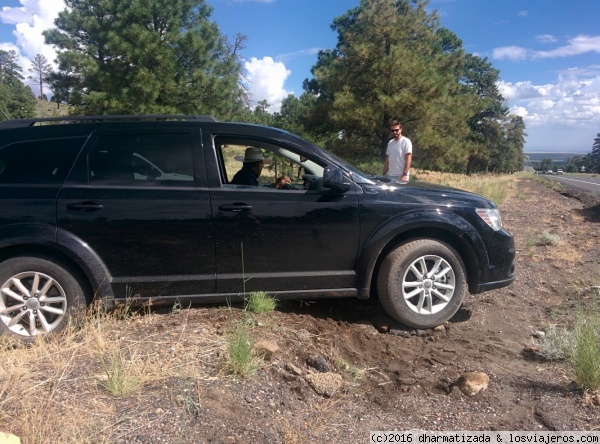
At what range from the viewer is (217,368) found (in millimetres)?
3143

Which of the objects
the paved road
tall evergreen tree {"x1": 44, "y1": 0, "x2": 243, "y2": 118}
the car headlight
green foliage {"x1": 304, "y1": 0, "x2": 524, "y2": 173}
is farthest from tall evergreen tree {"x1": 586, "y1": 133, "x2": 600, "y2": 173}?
the car headlight

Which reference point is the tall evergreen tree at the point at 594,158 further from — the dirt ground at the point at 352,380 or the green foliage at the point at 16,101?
the dirt ground at the point at 352,380

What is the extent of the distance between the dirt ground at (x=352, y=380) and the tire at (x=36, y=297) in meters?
0.49

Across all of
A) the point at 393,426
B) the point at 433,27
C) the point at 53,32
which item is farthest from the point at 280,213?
the point at 433,27

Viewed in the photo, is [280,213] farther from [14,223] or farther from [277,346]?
[14,223]

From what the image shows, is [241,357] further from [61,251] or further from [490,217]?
[490,217]

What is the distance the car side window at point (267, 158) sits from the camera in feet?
13.7

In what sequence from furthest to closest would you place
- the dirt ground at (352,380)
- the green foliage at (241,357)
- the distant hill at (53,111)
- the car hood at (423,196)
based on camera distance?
the distant hill at (53,111)
the car hood at (423,196)
the green foliage at (241,357)
the dirt ground at (352,380)

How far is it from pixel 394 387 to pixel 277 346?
0.90 meters

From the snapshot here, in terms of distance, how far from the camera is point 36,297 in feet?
11.9

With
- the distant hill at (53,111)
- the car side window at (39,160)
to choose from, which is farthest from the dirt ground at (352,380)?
the distant hill at (53,111)

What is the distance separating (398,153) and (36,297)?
5585 millimetres

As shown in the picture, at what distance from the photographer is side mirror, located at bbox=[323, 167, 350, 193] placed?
3.84 m

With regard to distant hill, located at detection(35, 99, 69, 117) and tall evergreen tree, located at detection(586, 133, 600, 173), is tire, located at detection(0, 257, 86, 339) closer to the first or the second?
distant hill, located at detection(35, 99, 69, 117)
